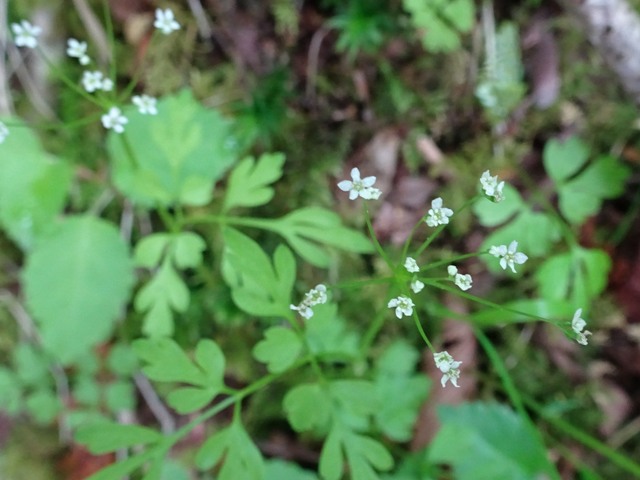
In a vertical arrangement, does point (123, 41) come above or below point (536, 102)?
above

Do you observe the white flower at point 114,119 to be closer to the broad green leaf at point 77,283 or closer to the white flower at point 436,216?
the broad green leaf at point 77,283

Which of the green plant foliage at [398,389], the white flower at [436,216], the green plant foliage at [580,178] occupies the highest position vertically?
the white flower at [436,216]

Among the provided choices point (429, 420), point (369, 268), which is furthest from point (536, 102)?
point (429, 420)

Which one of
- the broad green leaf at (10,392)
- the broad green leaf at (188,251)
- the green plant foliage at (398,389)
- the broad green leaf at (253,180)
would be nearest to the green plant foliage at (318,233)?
the broad green leaf at (253,180)

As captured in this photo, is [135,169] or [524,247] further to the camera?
[524,247]

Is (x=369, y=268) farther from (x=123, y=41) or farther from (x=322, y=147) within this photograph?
(x=123, y=41)

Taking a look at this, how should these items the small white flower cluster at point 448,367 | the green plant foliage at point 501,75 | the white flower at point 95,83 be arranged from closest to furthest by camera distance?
the small white flower cluster at point 448,367 → the white flower at point 95,83 → the green plant foliage at point 501,75
